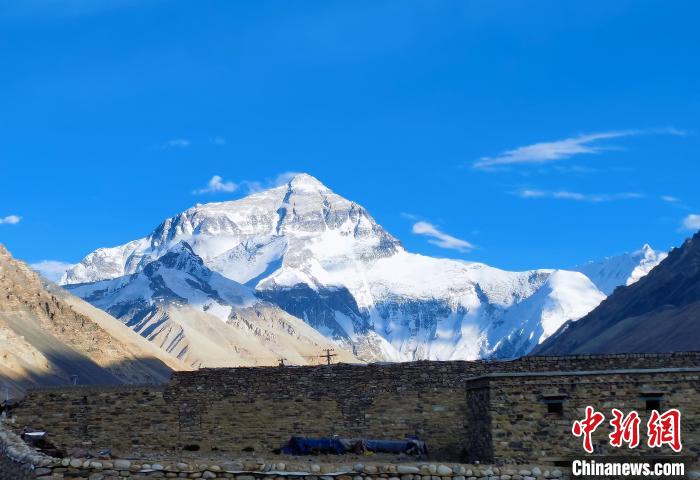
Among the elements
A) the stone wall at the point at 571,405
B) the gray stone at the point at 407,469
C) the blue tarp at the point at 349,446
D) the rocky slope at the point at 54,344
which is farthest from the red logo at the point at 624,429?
the rocky slope at the point at 54,344

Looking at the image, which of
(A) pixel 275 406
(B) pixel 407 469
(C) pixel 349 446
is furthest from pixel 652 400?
(A) pixel 275 406

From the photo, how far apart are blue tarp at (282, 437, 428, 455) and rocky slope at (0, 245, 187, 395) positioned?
101548 millimetres

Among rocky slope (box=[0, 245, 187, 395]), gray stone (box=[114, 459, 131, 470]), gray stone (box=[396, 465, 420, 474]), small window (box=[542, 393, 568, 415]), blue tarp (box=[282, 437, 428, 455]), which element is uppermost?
rocky slope (box=[0, 245, 187, 395])

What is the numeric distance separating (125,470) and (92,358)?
15455 centimetres

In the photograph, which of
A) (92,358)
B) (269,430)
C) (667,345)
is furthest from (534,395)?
(92,358)

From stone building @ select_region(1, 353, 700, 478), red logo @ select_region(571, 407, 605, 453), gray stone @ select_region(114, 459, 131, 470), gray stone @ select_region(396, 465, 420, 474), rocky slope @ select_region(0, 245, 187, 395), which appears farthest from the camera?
rocky slope @ select_region(0, 245, 187, 395)

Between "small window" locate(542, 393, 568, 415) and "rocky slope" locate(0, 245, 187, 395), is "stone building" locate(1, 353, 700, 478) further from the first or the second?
"rocky slope" locate(0, 245, 187, 395)

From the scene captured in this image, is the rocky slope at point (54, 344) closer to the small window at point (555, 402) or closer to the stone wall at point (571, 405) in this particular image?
the stone wall at point (571, 405)

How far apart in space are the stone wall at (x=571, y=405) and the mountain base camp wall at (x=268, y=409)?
237 inches

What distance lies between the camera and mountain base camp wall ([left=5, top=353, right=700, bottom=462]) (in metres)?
33.2

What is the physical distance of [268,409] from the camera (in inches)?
1326

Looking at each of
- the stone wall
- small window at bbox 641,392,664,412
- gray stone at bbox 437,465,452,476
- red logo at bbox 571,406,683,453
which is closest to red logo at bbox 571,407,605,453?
red logo at bbox 571,406,683,453

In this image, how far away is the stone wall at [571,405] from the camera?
86.5 ft

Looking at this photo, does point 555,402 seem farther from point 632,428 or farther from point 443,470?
point 443,470
